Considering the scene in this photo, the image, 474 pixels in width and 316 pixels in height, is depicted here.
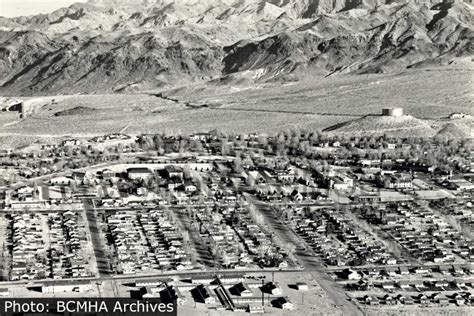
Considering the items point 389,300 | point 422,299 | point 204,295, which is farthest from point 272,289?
point 422,299

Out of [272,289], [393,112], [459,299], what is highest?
[272,289]

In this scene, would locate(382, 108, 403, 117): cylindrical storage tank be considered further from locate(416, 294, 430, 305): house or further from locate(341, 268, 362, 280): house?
locate(416, 294, 430, 305): house

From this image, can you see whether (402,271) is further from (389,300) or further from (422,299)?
(389,300)

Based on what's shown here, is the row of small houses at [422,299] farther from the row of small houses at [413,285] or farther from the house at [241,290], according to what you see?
the house at [241,290]

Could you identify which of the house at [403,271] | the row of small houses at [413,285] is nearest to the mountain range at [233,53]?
the house at [403,271]

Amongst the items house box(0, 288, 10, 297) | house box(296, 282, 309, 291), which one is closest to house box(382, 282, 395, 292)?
house box(296, 282, 309, 291)

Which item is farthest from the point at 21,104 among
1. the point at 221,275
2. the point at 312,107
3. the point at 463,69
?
the point at 221,275

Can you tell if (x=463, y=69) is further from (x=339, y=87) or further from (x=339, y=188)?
(x=339, y=188)

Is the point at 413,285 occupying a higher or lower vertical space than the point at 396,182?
higher
